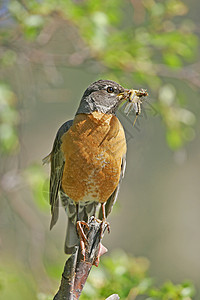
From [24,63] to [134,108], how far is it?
1651 mm

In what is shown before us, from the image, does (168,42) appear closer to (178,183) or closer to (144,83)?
(144,83)

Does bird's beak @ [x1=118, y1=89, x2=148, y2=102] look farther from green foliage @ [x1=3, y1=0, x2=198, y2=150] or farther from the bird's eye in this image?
green foliage @ [x1=3, y1=0, x2=198, y2=150]

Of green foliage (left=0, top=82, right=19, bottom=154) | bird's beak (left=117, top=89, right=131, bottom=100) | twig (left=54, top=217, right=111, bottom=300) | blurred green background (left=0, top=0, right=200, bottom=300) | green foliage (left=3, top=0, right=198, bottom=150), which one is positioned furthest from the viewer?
green foliage (left=0, top=82, right=19, bottom=154)

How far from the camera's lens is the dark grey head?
3.30 meters

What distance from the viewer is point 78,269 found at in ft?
7.63

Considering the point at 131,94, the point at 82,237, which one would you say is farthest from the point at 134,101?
the point at 82,237

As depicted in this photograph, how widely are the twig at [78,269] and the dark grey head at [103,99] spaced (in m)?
0.97

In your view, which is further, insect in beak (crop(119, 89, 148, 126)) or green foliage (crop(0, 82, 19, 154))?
green foliage (crop(0, 82, 19, 154))

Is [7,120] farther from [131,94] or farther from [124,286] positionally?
[124,286]

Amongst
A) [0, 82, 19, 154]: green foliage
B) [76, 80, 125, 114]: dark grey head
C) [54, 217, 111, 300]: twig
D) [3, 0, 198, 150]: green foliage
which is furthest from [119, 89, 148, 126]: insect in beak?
[0, 82, 19, 154]: green foliage

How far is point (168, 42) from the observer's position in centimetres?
417

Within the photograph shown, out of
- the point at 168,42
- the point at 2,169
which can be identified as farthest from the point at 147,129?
the point at 2,169

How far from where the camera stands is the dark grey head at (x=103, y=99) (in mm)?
3299

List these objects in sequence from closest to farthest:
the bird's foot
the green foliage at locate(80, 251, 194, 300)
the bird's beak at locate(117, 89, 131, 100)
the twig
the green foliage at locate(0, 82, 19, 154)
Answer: the twig < the bird's foot < the green foliage at locate(80, 251, 194, 300) < the bird's beak at locate(117, 89, 131, 100) < the green foliage at locate(0, 82, 19, 154)
